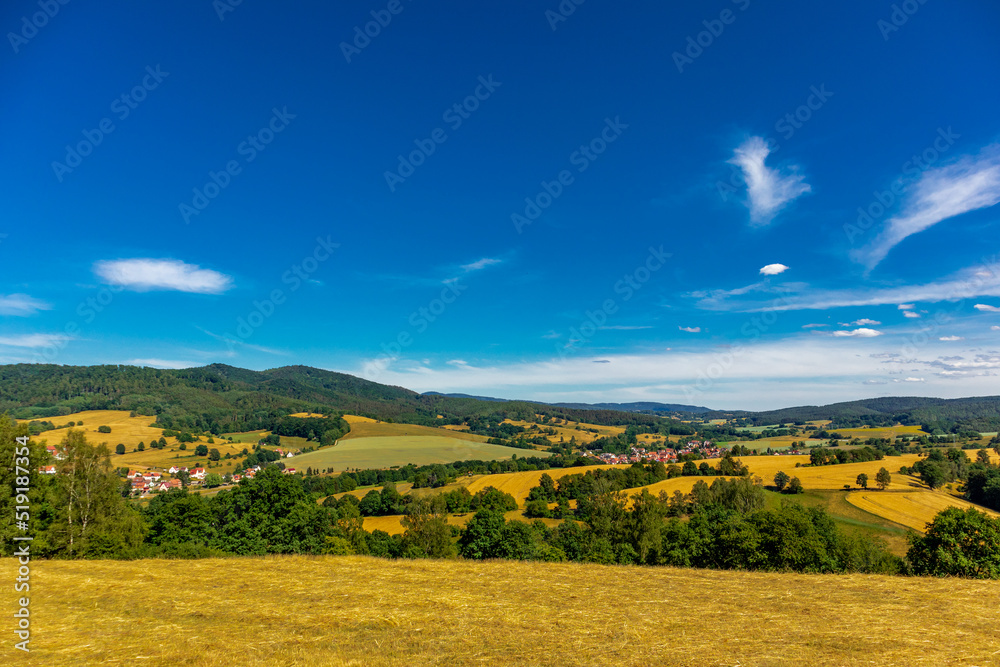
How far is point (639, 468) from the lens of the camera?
93562 millimetres

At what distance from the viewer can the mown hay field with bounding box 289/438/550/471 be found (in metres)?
113

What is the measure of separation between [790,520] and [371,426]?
521ft

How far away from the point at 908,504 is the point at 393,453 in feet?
355

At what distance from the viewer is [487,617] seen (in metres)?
11.4

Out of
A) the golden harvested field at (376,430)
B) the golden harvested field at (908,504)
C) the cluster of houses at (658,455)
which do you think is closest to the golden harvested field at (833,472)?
the golden harvested field at (908,504)

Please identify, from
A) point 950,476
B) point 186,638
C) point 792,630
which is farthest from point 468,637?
point 950,476

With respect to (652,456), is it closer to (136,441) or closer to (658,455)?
(658,455)

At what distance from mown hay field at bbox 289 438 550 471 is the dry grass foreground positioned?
329ft

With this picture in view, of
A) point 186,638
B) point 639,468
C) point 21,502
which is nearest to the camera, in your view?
point 186,638

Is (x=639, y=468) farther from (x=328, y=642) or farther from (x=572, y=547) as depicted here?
(x=328, y=642)

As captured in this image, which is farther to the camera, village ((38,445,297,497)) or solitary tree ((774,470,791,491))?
village ((38,445,297,497))

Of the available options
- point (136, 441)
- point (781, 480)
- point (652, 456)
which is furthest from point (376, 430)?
point (781, 480)

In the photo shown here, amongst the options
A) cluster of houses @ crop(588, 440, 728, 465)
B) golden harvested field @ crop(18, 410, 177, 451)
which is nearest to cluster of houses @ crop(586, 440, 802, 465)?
cluster of houses @ crop(588, 440, 728, 465)

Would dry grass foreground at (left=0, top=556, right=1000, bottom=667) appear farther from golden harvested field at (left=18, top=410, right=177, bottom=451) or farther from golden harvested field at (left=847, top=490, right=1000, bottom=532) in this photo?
golden harvested field at (left=18, top=410, right=177, bottom=451)
